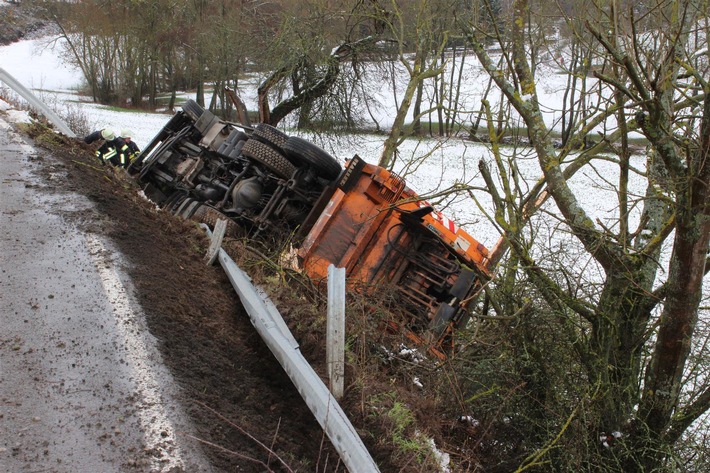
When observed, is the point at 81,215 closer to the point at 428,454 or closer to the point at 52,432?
the point at 52,432

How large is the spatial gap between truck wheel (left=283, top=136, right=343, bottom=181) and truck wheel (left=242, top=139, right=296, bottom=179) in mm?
156

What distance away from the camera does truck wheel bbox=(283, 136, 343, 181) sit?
8086mm

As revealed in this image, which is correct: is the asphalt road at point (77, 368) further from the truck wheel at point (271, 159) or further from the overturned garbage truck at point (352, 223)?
the truck wheel at point (271, 159)

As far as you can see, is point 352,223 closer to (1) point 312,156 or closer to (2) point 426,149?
(1) point 312,156

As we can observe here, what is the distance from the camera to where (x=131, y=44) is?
36.1 m

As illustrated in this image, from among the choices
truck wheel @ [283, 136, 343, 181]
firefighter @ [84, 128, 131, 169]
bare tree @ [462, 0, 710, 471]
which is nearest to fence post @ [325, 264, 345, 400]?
bare tree @ [462, 0, 710, 471]

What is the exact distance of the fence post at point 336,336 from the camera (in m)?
4.07

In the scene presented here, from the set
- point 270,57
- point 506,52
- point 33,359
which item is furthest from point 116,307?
point 270,57

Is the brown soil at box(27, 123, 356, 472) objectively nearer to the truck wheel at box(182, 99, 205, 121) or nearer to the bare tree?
the bare tree

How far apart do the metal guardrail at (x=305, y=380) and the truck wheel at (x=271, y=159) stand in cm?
307

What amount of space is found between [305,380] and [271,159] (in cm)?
497

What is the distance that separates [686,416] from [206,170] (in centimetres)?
705

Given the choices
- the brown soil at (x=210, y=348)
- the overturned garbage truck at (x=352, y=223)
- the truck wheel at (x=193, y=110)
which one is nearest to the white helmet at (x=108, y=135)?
the truck wheel at (x=193, y=110)

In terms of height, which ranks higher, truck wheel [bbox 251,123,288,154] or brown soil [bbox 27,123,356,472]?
truck wheel [bbox 251,123,288,154]
